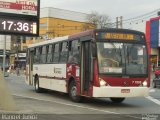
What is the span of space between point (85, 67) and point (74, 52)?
4.48 feet

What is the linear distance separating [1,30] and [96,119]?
15.9ft

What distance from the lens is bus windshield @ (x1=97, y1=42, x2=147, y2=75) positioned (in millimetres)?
16503

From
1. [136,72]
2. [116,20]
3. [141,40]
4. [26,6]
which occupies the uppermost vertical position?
[116,20]

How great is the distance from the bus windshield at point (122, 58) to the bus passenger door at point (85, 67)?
0.80 meters

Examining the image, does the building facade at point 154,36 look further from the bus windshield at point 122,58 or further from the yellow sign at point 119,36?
the bus windshield at point 122,58

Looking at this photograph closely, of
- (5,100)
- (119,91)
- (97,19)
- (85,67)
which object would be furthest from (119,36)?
(97,19)

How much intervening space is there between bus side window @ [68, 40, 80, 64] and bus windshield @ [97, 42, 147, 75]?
1723 millimetres

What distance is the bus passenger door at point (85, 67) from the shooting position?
17.2m

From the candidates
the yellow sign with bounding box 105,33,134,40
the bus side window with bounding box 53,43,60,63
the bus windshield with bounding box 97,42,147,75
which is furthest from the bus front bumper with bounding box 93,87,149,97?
the bus side window with bounding box 53,43,60,63

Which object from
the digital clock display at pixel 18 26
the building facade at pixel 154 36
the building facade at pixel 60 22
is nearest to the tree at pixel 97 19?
the building facade at pixel 60 22

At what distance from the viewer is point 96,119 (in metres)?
12.9

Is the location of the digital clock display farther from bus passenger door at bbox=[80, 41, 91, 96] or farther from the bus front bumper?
the bus front bumper

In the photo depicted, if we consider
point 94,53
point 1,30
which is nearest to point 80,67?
point 94,53

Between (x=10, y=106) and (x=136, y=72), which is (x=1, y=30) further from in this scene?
(x=136, y=72)
